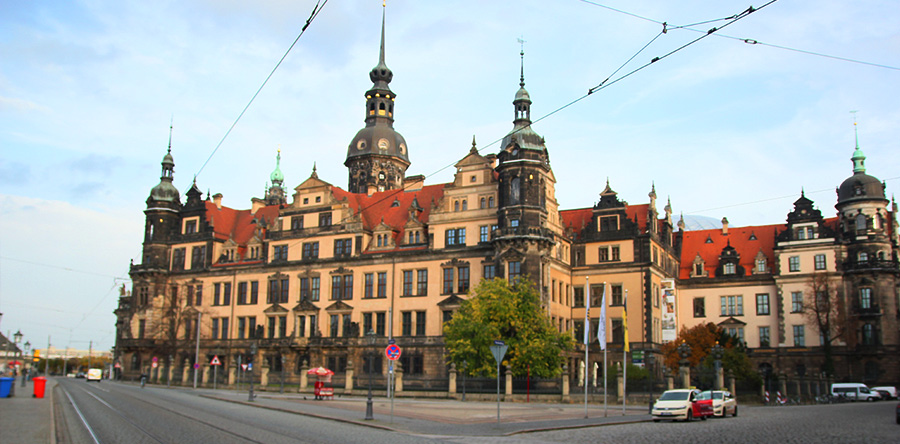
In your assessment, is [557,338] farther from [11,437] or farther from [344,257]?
[11,437]

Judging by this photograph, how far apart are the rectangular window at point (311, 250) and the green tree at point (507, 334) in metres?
22.5

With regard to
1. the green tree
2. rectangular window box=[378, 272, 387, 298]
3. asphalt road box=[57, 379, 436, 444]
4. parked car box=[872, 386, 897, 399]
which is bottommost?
parked car box=[872, 386, 897, 399]

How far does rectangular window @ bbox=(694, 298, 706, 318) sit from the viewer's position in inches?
3106

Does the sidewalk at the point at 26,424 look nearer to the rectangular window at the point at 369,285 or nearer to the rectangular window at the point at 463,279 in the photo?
the rectangular window at the point at 463,279

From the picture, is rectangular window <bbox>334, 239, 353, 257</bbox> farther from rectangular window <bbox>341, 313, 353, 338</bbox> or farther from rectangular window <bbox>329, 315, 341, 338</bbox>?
rectangular window <bbox>329, 315, 341, 338</bbox>

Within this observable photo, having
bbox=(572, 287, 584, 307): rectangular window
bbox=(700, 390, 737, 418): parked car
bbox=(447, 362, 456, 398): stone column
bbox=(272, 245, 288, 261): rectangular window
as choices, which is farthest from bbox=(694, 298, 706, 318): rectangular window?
bbox=(700, 390, 737, 418): parked car

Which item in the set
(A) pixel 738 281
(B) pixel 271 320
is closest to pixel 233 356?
(B) pixel 271 320

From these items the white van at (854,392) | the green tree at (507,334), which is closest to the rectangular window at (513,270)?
the green tree at (507,334)

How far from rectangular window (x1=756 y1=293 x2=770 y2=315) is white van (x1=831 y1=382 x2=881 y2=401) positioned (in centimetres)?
1298

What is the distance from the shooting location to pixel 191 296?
273 ft

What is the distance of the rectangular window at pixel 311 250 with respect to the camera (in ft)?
246

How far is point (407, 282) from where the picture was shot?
69250mm

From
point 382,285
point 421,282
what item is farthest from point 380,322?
point 421,282

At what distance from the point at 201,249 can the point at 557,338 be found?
45.0 metres
